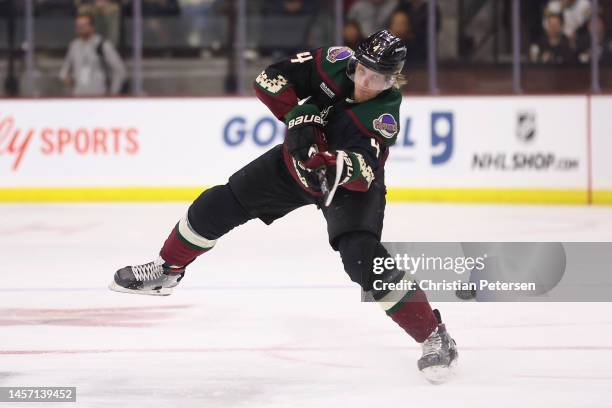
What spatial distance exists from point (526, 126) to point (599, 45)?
1.06 metres

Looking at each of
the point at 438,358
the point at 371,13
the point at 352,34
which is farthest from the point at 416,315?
the point at 371,13

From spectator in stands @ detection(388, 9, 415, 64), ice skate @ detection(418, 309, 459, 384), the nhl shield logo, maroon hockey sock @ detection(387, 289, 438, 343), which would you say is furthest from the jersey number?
spectator in stands @ detection(388, 9, 415, 64)

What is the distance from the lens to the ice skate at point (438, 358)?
3.64 meters

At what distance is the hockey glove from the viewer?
3781mm

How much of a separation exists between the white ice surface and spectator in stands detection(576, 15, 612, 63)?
377 cm

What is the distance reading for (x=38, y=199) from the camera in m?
9.19

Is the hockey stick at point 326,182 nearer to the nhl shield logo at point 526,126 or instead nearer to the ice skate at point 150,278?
the ice skate at point 150,278

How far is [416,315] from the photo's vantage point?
3.70m

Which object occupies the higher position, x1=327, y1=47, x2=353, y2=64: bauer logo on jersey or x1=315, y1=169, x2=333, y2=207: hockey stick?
x1=327, y1=47, x2=353, y2=64: bauer logo on jersey

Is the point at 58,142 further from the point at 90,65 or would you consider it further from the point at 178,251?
the point at 178,251

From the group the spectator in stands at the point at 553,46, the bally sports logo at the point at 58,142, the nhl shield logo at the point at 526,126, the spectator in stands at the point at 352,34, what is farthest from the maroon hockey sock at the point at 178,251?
the spectator in stands at the point at 553,46

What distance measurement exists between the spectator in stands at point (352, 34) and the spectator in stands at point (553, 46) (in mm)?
1410

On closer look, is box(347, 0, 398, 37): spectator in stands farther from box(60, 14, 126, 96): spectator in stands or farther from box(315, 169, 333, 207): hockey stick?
box(315, 169, 333, 207): hockey stick

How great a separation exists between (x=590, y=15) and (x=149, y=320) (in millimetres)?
5960
